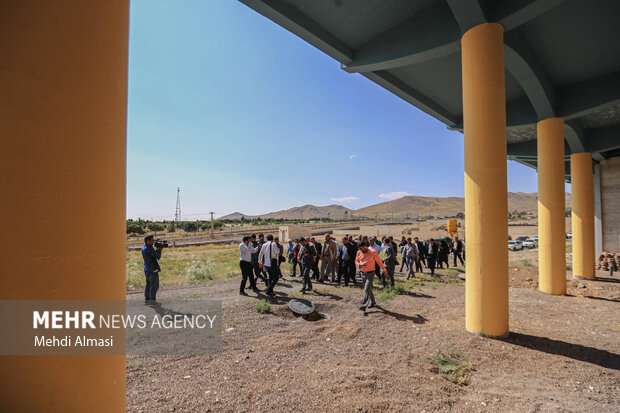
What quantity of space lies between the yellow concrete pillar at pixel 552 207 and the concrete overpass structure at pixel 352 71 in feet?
0.14

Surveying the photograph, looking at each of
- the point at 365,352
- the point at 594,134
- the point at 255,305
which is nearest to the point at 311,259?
the point at 255,305

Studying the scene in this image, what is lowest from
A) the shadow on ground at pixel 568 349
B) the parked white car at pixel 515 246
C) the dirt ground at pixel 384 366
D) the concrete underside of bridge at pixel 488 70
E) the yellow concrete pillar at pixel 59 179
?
the parked white car at pixel 515 246

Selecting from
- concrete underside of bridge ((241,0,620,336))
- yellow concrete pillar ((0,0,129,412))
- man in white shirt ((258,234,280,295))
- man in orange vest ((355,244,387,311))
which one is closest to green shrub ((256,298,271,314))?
man in white shirt ((258,234,280,295))

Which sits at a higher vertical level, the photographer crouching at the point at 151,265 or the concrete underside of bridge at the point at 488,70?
Answer: the concrete underside of bridge at the point at 488,70

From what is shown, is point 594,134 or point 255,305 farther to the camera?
point 594,134

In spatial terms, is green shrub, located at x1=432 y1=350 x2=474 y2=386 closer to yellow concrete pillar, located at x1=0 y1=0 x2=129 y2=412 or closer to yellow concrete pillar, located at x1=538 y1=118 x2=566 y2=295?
yellow concrete pillar, located at x1=0 y1=0 x2=129 y2=412

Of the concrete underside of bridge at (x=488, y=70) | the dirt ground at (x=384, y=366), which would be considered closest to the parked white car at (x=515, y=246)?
the concrete underside of bridge at (x=488, y=70)

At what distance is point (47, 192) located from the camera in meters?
1.73

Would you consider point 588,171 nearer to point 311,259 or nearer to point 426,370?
point 311,259

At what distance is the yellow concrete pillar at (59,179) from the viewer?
64.9 inches

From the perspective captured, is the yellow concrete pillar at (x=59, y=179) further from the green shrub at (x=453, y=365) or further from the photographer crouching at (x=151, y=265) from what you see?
the photographer crouching at (x=151, y=265)

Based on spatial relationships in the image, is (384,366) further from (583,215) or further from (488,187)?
Answer: (583,215)

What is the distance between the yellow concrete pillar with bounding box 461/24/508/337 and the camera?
5820 mm

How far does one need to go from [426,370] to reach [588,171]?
14.7m
